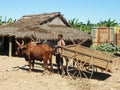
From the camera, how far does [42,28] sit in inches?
1007

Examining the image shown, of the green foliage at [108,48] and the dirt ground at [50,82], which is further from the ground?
the green foliage at [108,48]

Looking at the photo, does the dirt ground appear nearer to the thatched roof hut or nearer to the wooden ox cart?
the wooden ox cart

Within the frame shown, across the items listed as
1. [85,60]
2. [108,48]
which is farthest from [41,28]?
[85,60]

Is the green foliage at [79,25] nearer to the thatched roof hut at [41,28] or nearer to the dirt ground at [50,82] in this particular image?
the thatched roof hut at [41,28]

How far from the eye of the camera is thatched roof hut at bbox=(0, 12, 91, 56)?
79.2ft

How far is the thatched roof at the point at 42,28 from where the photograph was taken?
24188 mm

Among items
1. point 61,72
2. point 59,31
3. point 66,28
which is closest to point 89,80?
point 61,72

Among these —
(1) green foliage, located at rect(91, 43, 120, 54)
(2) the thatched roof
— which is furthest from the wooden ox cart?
(1) green foliage, located at rect(91, 43, 120, 54)

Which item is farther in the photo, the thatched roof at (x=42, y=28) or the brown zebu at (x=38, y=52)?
the thatched roof at (x=42, y=28)

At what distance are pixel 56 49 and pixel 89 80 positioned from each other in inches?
81.0

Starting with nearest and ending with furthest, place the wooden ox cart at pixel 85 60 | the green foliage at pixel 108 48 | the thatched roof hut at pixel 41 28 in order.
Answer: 1. the wooden ox cart at pixel 85 60
2. the thatched roof hut at pixel 41 28
3. the green foliage at pixel 108 48

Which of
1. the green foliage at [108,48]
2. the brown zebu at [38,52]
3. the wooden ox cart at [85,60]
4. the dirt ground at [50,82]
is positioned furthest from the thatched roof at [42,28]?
the wooden ox cart at [85,60]

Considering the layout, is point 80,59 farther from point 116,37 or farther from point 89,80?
point 116,37

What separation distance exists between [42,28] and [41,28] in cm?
17
